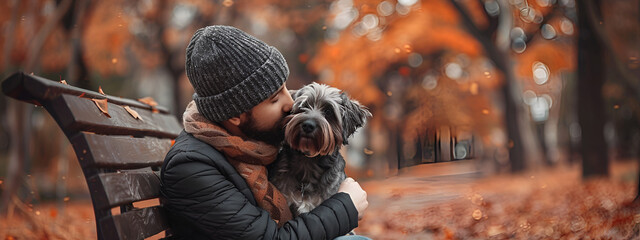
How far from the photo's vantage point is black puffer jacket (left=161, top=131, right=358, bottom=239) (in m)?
2.25

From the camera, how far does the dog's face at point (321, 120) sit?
8.68ft

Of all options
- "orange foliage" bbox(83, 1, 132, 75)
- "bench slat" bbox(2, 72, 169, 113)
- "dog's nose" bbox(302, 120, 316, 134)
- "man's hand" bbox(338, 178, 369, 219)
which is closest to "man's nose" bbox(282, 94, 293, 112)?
"dog's nose" bbox(302, 120, 316, 134)

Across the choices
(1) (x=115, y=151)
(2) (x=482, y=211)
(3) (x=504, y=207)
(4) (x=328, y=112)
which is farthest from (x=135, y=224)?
(3) (x=504, y=207)

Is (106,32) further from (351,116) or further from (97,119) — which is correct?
(97,119)

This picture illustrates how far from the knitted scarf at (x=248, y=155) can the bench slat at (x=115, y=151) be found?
0.91ft

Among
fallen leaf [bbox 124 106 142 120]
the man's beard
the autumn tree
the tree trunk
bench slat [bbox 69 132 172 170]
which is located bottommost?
bench slat [bbox 69 132 172 170]

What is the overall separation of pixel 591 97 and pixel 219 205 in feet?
30.2

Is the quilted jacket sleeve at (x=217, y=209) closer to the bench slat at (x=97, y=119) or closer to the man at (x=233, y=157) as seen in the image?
the man at (x=233, y=157)

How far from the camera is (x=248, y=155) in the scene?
8.04 feet

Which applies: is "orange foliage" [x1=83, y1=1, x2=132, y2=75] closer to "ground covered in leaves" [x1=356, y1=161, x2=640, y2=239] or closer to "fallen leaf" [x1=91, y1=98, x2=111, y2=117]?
"ground covered in leaves" [x1=356, y1=161, x2=640, y2=239]

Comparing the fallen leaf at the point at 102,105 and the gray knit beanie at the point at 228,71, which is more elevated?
the gray knit beanie at the point at 228,71

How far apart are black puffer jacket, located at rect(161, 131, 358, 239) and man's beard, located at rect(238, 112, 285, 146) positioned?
25 centimetres

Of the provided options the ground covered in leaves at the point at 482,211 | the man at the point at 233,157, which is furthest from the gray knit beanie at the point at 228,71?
the ground covered in leaves at the point at 482,211

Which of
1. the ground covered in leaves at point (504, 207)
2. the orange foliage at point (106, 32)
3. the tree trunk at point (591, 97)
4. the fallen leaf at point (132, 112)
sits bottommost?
the ground covered in leaves at point (504, 207)
